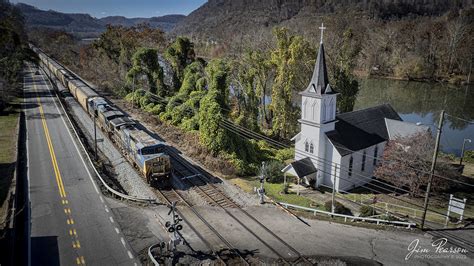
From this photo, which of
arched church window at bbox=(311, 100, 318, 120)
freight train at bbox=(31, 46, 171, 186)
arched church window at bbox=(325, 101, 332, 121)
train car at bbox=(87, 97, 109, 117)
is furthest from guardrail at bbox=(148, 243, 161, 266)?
train car at bbox=(87, 97, 109, 117)

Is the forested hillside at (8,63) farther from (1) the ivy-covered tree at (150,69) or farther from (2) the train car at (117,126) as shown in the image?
(2) the train car at (117,126)

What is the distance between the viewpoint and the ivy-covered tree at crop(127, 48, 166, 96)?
6303cm

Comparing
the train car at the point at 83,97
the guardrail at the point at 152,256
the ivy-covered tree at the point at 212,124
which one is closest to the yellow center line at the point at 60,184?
the guardrail at the point at 152,256

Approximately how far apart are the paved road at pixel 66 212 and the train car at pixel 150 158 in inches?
170

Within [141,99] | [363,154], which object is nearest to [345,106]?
[363,154]

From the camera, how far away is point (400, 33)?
120375mm

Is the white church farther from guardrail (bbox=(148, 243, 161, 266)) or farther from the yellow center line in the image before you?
the yellow center line

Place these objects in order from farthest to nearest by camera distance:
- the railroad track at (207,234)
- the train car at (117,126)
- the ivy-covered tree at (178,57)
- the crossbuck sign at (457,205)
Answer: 1. the ivy-covered tree at (178,57)
2. the train car at (117,126)
3. the crossbuck sign at (457,205)
4. the railroad track at (207,234)

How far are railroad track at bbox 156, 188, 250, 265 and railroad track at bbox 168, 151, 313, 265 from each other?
6.49 ft

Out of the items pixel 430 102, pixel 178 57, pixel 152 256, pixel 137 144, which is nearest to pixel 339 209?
pixel 152 256

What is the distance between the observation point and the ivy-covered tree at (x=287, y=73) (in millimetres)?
46625

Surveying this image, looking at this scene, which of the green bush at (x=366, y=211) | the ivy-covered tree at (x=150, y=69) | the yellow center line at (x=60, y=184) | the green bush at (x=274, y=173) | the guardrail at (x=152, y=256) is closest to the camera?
the guardrail at (x=152, y=256)

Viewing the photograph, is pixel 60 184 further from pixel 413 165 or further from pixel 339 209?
pixel 413 165

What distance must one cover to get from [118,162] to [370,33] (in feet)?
350
